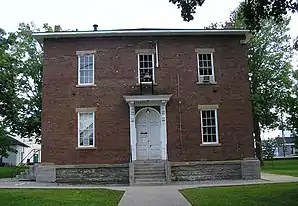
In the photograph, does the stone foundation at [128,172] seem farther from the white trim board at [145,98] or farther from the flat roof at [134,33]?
the flat roof at [134,33]

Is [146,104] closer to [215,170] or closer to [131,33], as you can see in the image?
[131,33]

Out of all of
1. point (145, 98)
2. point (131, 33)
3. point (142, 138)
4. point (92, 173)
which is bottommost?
point (92, 173)

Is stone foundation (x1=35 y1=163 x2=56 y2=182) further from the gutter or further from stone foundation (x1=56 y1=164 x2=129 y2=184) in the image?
the gutter

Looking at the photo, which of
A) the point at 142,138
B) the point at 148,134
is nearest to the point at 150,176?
the point at 142,138

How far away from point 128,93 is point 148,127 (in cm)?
223

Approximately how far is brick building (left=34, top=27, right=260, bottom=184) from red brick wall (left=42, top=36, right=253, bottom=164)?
6 centimetres

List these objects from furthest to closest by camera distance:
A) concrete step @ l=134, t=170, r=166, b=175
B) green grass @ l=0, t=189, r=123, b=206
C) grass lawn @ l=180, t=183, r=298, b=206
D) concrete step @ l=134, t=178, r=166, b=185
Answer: concrete step @ l=134, t=170, r=166, b=175, concrete step @ l=134, t=178, r=166, b=185, green grass @ l=0, t=189, r=123, b=206, grass lawn @ l=180, t=183, r=298, b=206

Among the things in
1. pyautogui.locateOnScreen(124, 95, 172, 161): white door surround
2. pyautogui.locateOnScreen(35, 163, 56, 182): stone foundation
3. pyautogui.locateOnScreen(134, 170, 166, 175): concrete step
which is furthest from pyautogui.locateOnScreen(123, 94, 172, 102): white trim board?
pyautogui.locateOnScreen(35, 163, 56, 182): stone foundation

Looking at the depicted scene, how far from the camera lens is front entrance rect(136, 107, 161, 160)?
2244cm

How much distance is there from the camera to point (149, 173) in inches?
822

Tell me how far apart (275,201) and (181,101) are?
11.4m

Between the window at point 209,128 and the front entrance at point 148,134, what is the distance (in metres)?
2.52

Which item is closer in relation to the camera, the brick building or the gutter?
the brick building

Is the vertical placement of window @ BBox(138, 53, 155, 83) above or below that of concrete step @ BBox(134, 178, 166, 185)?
above
